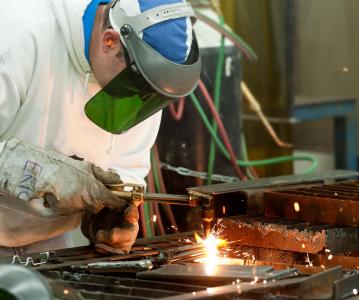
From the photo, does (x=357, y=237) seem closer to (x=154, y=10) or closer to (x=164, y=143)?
(x=154, y=10)

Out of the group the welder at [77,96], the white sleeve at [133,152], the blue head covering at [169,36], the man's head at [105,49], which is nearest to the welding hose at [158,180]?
the white sleeve at [133,152]

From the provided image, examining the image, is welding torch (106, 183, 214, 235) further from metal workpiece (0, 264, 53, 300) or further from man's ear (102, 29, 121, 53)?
metal workpiece (0, 264, 53, 300)

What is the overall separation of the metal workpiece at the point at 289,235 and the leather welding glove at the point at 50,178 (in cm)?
38

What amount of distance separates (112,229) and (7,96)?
0.51 m

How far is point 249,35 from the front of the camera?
17.6 feet

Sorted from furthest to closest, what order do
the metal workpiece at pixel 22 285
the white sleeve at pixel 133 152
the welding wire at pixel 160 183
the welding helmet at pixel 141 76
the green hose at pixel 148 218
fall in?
the welding wire at pixel 160 183, the green hose at pixel 148 218, the white sleeve at pixel 133 152, the welding helmet at pixel 141 76, the metal workpiece at pixel 22 285

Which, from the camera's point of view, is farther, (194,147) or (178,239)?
(194,147)

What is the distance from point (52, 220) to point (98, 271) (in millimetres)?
604

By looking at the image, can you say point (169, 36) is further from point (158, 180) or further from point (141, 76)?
point (158, 180)

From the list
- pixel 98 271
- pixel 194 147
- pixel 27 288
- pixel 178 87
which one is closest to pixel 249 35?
pixel 194 147

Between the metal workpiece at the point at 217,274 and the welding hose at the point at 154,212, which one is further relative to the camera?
the welding hose at the point at 154,212

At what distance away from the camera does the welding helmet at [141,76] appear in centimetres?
256

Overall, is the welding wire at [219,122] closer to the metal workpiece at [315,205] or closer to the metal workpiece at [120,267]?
the metal workpiece at [315,205]

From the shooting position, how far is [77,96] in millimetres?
2820
